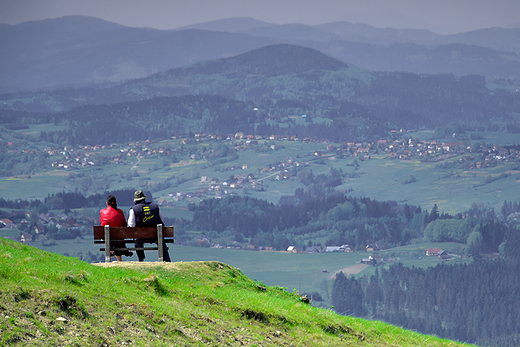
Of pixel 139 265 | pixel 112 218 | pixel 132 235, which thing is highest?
pixel 112 218

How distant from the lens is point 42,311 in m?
12.5

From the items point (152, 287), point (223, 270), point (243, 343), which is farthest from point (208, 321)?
point (223, 270)

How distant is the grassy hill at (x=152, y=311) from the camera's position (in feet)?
40.5

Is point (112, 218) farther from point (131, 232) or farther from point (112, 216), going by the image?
point (131, 232)

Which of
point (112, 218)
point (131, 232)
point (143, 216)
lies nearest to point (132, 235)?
point (131, 232)

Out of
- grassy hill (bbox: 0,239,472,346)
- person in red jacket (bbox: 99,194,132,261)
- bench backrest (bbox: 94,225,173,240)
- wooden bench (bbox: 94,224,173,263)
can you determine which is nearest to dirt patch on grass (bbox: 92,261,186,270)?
grassy hill (bbox: 0,239,472,346)

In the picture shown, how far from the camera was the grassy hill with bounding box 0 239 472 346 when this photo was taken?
40.5 feet

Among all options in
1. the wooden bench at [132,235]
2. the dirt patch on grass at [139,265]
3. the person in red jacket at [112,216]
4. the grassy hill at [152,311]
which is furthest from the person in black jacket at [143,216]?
the grassy hill at [152,311]

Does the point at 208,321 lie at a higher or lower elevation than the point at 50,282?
lower

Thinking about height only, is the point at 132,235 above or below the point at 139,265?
above

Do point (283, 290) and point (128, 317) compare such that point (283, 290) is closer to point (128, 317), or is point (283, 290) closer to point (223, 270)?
point (223, 270)

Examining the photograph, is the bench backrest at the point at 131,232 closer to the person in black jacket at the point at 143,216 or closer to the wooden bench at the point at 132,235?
the wooden bench at the point at 132,235

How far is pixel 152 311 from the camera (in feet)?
46.4

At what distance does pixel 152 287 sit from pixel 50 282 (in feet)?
8.89
